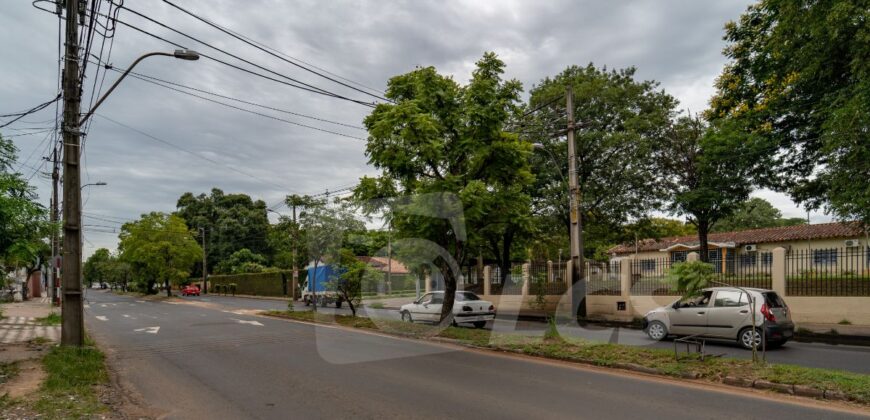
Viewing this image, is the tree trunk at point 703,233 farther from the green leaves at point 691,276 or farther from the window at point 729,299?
the green leaves at point 691,276

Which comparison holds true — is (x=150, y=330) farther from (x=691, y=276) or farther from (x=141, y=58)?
(x=691, y=276)

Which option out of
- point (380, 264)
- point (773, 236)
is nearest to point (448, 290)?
point (380, 264)

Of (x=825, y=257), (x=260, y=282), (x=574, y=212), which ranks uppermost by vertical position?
(x=574, y=212)

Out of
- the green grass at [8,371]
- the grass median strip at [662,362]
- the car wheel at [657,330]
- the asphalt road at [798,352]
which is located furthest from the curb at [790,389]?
the green grass at [8,371]

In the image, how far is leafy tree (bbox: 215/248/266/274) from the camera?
6328cm

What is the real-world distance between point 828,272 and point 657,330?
6307 millimetres

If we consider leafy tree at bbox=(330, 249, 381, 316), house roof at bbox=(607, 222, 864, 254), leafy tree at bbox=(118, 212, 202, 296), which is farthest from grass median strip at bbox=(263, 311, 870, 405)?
leafy tree at bbox=(118, 212, 202, 296)

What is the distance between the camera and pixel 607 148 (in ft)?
80.0

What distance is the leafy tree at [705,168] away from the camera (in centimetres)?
2036

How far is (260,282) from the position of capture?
5222 cm

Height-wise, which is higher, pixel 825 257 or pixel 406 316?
pixel 825 257

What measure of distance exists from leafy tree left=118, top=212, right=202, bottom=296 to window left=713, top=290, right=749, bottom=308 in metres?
47.4

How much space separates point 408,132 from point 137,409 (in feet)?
28.1

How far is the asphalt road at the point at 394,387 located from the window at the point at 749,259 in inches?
436
